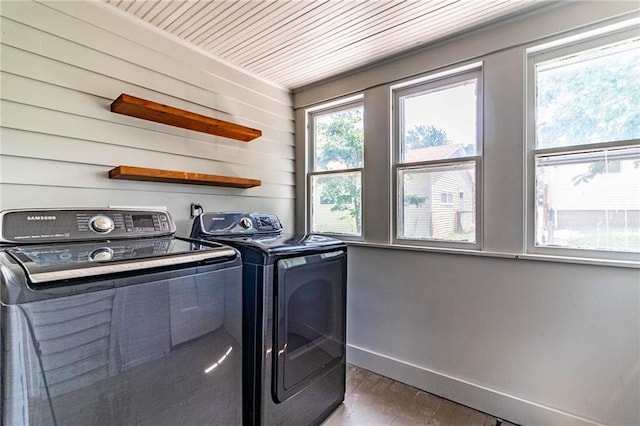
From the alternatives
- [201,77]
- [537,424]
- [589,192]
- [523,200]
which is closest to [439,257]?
[523,200]

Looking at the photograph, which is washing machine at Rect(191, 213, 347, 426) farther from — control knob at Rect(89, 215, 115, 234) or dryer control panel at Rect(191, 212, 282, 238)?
control knob at Rect(89, 215, 115, 234)

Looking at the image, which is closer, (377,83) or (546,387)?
(546,387)

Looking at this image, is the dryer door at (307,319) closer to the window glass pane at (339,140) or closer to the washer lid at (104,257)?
the washer lid at (104,257)

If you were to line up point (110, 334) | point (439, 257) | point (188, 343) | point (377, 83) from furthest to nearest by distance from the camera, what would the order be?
point (377, 83)
point (439, 257)
point (188, 343)
point (110, 334)

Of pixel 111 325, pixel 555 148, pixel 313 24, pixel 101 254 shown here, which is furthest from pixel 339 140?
pixel 111 325

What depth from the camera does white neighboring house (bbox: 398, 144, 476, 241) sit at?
2072 millimetres

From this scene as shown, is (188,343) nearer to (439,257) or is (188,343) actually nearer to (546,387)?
(439,257)

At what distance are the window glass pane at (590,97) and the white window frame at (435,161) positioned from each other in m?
A: 0.32

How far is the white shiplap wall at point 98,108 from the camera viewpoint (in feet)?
4.82

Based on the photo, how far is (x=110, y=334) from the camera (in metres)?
0.93

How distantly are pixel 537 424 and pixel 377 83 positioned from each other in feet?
8.02

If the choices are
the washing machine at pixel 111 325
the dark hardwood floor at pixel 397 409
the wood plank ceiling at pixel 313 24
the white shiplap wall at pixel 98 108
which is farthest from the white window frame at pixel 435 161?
the washing machine at pixel 111 325

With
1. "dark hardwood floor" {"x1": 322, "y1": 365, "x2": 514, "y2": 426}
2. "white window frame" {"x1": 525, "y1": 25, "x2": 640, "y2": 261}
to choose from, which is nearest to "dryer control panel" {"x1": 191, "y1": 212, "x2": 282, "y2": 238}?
"dark hardwood floor" {"x1": 322, "y1": 365, "x2": 514, "y2": 426}

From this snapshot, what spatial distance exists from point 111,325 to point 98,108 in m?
1.36
